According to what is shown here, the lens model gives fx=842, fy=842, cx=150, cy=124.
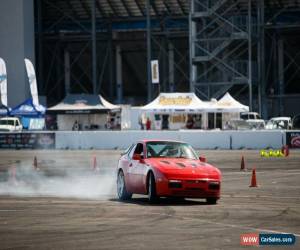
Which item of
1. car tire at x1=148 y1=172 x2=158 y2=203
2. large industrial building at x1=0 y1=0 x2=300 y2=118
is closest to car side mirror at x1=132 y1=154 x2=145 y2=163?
car tire at x1=148 y1=172 x2=158 y2=203

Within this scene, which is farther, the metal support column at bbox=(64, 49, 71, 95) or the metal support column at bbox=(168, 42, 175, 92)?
the metal support column at bbox=(64, 49, 71, 95)

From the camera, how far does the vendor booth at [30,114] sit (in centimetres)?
6256

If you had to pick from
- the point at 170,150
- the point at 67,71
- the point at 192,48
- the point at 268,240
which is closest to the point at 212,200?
the point at 170,150

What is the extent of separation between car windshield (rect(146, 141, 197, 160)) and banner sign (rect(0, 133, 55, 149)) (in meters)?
29.6

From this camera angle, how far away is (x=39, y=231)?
1192 centimetres

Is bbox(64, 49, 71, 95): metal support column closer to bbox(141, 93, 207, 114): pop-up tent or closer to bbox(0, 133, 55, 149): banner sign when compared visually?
bbox(141, 93, 207, 114): pop-up tent

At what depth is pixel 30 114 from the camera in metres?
63.2

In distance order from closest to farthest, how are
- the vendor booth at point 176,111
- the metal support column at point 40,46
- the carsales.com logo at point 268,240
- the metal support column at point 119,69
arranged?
the carsales.com logo at point 268,240
the vendor booth at point 176,111
the metal support column at point 40,46
the metal support column at point 119,69

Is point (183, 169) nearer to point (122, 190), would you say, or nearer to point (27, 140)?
point (122, 190)

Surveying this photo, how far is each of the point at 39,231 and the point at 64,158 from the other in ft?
86.9

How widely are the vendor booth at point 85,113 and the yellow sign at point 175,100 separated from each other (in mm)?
6089

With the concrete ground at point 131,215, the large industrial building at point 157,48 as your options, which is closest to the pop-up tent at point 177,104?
the large industrial building at point 157,48

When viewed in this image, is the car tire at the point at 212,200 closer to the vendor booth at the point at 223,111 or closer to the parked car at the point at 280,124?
the vendor booth at the point at 223,111

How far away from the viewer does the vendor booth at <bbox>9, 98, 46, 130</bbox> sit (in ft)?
205
